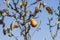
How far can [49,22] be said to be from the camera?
20.0 ft

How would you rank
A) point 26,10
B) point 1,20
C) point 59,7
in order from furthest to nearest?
point 59,7, point 26,10, point 1,20

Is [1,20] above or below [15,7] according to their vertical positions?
below

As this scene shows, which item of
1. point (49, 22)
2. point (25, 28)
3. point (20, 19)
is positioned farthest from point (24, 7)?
point (49, 22)

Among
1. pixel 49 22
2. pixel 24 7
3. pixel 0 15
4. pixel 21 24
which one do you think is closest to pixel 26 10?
pixel 24 7

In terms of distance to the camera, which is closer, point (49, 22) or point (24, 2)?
point (24, 2)

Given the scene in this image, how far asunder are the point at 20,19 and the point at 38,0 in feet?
1.97

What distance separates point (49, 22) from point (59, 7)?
76 centimetres

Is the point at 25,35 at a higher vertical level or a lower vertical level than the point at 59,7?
lower

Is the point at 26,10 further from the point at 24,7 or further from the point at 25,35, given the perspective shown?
the point at 25,35

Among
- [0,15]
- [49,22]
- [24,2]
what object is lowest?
[49,22]

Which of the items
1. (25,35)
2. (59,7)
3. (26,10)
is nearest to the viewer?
(26,10)

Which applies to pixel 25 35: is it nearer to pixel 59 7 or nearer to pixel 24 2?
pixel 24 2

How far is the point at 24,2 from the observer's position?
3316 millimetres

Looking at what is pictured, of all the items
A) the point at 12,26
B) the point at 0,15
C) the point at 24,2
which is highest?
the point at 24,2
